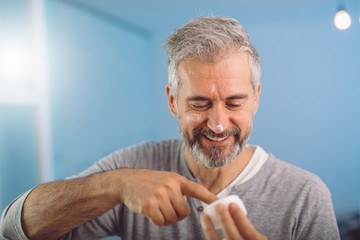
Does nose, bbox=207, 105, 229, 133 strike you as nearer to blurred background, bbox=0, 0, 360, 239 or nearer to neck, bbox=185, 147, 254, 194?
neck, bbox=185, 147, 254, 194

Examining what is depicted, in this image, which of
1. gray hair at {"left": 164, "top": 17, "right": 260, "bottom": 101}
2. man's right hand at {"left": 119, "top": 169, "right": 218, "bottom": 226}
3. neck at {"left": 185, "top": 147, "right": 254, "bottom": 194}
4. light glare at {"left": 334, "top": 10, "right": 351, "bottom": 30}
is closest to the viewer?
man's right hand at {"left": 119, "top": 169, "right": 218, "bottom": 226}

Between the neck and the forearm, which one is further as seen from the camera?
the neck

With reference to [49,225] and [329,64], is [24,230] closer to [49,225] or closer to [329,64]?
[49,225]

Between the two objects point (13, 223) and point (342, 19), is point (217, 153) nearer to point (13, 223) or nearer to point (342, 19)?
point (13, 223)

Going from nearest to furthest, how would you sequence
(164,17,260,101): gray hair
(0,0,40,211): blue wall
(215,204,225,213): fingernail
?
(215,204,225,213): fingernail, (164,17,260,101): gray hair, (0,0,40,211): blue wall

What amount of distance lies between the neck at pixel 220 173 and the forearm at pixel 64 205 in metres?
0.39

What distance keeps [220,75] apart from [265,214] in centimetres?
51

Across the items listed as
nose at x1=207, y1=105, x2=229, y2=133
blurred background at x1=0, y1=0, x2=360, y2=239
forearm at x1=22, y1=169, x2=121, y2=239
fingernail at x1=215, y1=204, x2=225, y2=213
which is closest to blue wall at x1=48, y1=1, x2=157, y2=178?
blurred background at x1=0, y1=0, x2=360, y2=239

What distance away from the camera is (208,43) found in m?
1.11

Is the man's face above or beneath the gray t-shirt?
above

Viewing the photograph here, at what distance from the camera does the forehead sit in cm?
108

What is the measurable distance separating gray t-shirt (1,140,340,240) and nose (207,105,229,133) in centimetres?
24

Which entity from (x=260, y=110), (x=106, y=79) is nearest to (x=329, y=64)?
(x=260, y=110)

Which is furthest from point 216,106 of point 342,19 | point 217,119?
point 342,19
